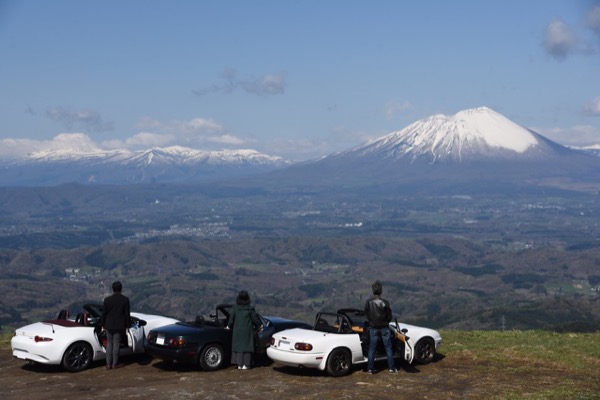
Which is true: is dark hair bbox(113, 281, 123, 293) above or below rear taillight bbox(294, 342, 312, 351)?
above

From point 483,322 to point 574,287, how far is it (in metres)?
67.4

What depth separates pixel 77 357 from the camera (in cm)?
1758

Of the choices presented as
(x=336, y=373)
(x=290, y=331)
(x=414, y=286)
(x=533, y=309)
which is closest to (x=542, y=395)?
(x=336, y=373)

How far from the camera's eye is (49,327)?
17797mm

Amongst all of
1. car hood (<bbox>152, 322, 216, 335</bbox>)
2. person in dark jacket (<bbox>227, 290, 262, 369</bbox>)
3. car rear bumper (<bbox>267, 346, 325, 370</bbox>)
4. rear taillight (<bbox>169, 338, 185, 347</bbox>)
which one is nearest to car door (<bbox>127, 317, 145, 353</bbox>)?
car hood (<bbox>152, 322, 216, 335</bbox>)

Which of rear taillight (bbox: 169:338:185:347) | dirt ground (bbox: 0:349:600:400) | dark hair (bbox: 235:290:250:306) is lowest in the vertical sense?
dirt ground (bbox: 0:349:600:400)

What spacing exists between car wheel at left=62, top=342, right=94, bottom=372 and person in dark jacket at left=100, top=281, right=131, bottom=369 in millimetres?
453

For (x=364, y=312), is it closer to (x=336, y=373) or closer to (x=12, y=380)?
(x=336, y=373)

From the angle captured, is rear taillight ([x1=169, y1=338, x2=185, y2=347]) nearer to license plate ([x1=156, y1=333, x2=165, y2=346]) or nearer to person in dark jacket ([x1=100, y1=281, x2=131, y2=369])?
license plate ([x1=156, y1=333, x2=165, y2=346])

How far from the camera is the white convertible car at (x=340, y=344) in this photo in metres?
16.4

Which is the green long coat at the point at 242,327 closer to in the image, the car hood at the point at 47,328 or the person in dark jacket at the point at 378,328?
the person in dark jacket at the point at 378,328

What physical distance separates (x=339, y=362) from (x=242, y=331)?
2325 millimetres

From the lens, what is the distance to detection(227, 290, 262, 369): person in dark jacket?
17359mm

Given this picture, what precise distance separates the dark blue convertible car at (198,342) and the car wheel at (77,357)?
135 centimetres
